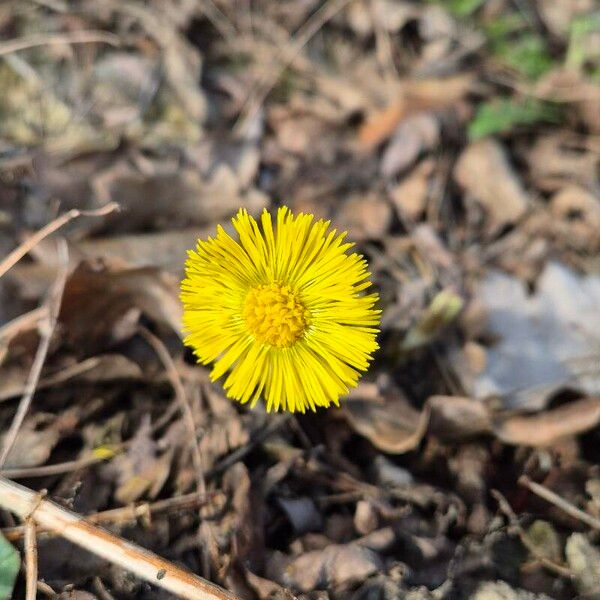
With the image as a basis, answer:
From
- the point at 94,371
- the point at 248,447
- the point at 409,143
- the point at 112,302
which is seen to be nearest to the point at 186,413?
the point at 248,447

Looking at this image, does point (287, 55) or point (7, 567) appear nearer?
point (7, 567)

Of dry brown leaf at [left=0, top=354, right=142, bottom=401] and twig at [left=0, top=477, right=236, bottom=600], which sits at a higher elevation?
dry brown leaf at [left=0, top=354, right=142, bottom=401]

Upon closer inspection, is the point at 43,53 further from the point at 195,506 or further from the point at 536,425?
the point at 536,425

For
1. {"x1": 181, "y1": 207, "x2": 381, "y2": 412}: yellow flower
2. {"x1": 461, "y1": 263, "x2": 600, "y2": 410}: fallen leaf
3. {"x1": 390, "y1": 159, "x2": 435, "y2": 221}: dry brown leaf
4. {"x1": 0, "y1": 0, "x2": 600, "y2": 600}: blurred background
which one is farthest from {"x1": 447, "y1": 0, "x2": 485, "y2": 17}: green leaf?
{"x1": 181, "y1": 207, "x2": 381, "y2": 412}: yellow flower

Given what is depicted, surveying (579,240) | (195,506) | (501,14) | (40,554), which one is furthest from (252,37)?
(40,554)

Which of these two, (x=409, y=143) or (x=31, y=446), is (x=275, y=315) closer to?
(x=31, y=446)

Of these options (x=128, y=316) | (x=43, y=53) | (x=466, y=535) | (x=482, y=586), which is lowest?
(x=482, y=586)

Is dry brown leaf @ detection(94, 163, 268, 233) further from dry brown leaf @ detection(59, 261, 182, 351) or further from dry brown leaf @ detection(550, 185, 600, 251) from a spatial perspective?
dry brown leaf @ detection(550, 185, 600, 251)
